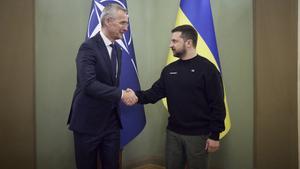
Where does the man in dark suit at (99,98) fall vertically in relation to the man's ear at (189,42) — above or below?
below

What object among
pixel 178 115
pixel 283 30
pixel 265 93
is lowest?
pixel 178 115

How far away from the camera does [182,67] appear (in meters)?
1.93

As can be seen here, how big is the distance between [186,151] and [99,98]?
2.33 ft

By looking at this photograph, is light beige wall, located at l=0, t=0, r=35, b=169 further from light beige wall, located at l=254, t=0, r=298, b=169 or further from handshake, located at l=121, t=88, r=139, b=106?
light beige wall, located at l=254, t=0, r=298, b=169

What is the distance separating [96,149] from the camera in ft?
5.98

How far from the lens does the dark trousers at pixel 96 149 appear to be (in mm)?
1767

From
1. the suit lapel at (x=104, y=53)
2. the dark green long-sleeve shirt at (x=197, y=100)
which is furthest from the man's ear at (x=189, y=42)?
the suit lapel at (x=104, y=53)

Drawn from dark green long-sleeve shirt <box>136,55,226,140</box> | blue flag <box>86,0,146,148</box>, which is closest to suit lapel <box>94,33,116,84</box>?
blue flag <box>86,0,146,148</box>

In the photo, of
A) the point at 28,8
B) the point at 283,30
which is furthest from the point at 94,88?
the point at 283,30

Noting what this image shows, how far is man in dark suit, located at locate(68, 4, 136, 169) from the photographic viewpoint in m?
1.75

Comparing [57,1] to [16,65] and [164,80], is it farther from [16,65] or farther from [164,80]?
[164,80]

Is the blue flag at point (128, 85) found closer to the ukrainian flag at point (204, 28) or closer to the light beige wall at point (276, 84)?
the ukrainian flag at point (204, 28)

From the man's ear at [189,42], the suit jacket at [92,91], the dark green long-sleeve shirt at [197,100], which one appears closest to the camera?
the suit jacket at [92,91]

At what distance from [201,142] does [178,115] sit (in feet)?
0.80
